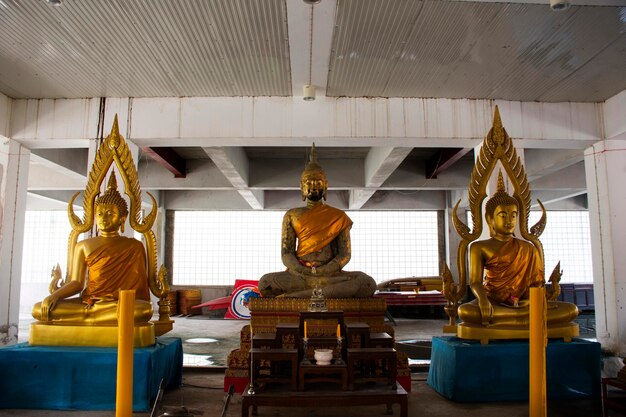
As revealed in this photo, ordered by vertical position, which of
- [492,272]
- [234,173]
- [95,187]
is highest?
[234,173]

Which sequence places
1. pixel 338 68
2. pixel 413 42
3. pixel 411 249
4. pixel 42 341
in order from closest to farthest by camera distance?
pixel 42 341 < pixel 413 42 < pixel 338 68 < pixel 411 249

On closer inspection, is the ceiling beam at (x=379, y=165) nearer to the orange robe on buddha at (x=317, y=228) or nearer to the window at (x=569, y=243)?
the orange robe on buddha at (x=317, y=228)

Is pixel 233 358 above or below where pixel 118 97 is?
below

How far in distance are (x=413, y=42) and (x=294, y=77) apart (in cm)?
144

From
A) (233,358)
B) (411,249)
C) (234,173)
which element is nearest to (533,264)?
(233,358)

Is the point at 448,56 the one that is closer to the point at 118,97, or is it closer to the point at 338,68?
the point at 338,68

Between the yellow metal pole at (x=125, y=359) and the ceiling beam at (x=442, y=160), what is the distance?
23.5 feet

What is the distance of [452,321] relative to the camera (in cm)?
463

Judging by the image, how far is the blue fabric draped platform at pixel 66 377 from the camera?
12.1 ft

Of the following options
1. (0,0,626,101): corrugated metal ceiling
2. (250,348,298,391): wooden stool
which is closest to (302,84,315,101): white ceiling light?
(0,0,626,101): corrugated metal ceiling

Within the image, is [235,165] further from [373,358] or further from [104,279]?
Answer: [373,358]

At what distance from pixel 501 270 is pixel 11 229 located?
18.6 feet

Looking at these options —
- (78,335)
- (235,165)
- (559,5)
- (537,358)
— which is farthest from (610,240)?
(78,335)

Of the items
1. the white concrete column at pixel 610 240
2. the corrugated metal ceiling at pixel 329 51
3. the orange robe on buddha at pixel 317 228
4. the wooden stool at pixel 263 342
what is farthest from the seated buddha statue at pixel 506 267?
the white concrete column at pixel 610 240
